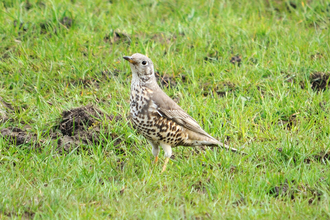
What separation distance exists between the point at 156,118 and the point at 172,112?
275 millimetres

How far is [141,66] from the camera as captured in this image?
5.21m

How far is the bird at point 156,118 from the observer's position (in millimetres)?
5039

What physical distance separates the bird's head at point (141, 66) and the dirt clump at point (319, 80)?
109 inches

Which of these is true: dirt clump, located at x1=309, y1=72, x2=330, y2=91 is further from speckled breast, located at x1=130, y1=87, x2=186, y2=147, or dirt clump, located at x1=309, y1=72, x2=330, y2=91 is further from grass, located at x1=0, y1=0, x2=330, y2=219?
speckled breast, located at x1=130, y1=87, x2=186, y2=147

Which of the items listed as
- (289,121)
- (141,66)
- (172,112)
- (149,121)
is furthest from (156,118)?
(289,121)

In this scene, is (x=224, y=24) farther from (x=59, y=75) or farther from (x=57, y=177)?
(x=57, y=177)

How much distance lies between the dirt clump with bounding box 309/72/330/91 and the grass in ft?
0.31

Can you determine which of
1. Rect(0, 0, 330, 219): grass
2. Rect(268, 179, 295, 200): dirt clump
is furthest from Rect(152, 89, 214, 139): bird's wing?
Rect(268, 179, 295, 200): dirt clump

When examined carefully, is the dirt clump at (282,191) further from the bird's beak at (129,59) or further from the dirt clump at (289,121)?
the bird's beak at (129,59)

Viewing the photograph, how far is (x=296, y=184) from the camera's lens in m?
4.58

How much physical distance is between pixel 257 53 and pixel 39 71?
336 cm

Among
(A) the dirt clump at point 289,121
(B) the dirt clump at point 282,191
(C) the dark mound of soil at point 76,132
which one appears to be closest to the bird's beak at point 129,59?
(C) the dark mound of soil at point 76,132

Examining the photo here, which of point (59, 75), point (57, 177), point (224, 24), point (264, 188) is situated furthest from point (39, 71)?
point (264, 188)

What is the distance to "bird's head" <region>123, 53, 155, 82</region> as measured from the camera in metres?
5.18
